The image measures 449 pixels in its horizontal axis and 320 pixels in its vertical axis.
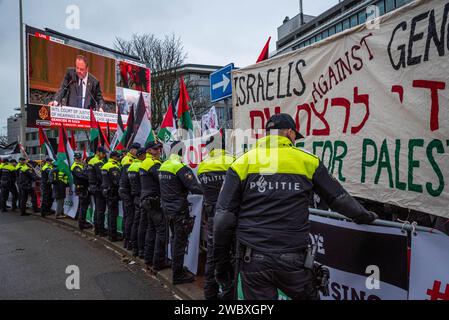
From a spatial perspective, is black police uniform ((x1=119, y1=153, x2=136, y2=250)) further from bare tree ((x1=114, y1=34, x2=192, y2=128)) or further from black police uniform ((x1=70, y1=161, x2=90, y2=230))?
bare tree ((x1=114, y1=34, x2=192, y2=128))

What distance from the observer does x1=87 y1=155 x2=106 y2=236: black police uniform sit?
8.56 metres

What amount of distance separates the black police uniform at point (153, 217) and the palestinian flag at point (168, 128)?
1738 mm

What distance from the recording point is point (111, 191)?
7.93m

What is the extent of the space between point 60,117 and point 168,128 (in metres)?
13.3

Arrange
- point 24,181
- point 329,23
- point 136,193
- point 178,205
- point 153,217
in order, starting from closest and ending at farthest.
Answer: point 178,205 → point 153,217 → point 136,193 → point 24,181 → point 329,23

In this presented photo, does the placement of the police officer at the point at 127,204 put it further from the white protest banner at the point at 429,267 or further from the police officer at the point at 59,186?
the white protest banner at the point at 429,267

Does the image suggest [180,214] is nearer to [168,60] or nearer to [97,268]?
[97,268]

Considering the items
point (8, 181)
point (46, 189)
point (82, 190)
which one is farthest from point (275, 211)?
point (8, 181)

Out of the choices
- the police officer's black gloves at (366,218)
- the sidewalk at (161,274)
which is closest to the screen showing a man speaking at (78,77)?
the sidewalk at (161,274)

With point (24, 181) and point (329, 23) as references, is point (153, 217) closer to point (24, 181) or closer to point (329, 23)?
point (24, 181)

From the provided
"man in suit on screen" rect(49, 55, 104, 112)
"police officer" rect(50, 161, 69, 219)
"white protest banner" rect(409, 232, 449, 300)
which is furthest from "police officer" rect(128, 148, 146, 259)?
"man in suit on screen" rect(49, 55, 104, 112)

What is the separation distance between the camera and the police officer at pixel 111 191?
7.87 metres
